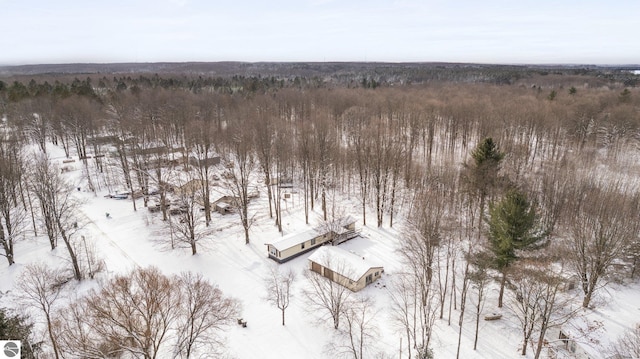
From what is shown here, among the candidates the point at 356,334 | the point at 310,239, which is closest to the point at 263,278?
the point at 310,239

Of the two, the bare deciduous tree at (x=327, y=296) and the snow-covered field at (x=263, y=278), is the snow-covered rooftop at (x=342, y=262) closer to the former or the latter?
the bare deciduous tree at (x=327, y=296)

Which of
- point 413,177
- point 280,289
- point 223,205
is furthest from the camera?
point 413,177

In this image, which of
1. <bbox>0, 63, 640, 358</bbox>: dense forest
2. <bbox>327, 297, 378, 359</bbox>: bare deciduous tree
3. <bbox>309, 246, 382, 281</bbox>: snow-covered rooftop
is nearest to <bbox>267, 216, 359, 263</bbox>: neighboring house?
<bbox>309, 246, 382, 281</bbox>: snow-covered rooftop

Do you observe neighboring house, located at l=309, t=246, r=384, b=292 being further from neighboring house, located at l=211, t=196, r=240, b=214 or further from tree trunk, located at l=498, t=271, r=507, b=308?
neighboring house, located at l=211, t=196, r=240, b=214

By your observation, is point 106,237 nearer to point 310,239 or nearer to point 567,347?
point 310,239

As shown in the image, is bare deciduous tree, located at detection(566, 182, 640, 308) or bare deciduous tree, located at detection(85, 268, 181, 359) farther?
bare deciduous tree, located at detection(566, 182, 640, 308)

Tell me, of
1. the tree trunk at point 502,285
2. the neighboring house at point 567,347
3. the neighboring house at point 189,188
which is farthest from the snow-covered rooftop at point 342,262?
the neighboring house at point 189,188

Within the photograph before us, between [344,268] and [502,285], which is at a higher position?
[502,285]
